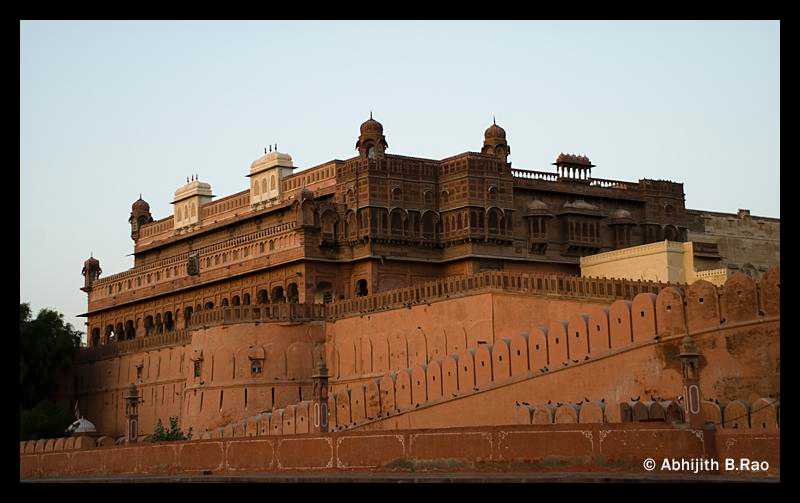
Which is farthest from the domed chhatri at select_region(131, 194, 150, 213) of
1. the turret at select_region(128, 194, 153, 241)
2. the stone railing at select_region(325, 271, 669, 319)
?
the stone railing at select_region(325, 271, 669, 319)

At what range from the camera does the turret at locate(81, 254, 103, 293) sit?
77.6 m

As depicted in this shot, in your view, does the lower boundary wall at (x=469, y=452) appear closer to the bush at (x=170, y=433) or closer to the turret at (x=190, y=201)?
the bush at (x=170, y=433)

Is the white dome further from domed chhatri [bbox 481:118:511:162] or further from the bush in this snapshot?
domed chhatri [bbox 481:118:511:162]

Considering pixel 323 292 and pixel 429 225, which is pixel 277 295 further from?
pixel 429 225

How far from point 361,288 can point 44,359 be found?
17.1 meters

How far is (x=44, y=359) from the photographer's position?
66.9 metres

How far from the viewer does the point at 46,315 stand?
6769 cm

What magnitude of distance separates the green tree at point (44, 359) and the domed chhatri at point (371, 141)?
17.3 meters

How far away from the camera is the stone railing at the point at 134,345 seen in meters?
60.8

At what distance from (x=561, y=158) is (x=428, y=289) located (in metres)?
16.1

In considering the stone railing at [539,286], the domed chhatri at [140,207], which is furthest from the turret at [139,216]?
the stone railing at [539,286]
